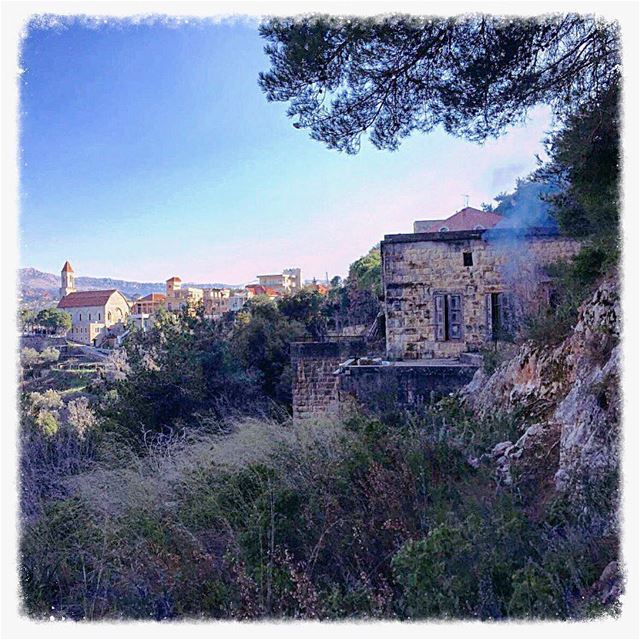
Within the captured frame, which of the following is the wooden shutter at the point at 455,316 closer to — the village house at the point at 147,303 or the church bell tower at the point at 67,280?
the church bell tower at the point at 67,280

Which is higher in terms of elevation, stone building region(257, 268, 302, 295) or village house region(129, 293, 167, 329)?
stone building region(257, 268, 302, 295)

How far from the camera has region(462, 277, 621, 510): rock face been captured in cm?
354

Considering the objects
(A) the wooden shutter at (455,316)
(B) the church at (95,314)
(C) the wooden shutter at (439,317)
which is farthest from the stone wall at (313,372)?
(B) the church at (95,314)

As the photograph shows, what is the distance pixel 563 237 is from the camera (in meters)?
12.1

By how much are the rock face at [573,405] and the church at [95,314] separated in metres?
17.9

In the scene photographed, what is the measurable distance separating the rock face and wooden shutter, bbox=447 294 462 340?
6.42 meters

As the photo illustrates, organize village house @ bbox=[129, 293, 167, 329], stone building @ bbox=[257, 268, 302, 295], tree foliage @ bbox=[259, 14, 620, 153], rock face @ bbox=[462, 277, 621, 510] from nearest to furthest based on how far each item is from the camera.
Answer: rock face @ bbox=[462, 277, 621, 510] < tree foliage @ bbox=[259, 14, 620, 153] < village house @ bbox=[129, 293, 167, 329] < stone building @ bbox=[257, 268, 302, 295]

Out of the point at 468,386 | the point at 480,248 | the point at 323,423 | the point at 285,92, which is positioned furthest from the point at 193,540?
the point at 480,248

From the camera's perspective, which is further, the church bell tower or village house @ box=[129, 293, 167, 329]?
village house @ box=[129, 293, 167, 329]

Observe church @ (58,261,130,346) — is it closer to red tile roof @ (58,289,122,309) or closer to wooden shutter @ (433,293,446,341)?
red tile roof @ (58,289,122,309)

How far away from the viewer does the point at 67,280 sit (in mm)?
13719

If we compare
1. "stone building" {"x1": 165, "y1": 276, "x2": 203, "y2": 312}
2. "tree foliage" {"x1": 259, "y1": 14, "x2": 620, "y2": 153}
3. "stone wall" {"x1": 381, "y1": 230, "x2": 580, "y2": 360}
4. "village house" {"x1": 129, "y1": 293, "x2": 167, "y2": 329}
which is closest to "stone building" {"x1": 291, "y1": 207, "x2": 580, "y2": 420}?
"stone wall" {"x1": 381, "y1": 230, "x2": 580, "y2": 360}

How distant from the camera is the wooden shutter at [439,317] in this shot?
12930 millimetres

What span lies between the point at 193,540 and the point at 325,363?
8.85 m
